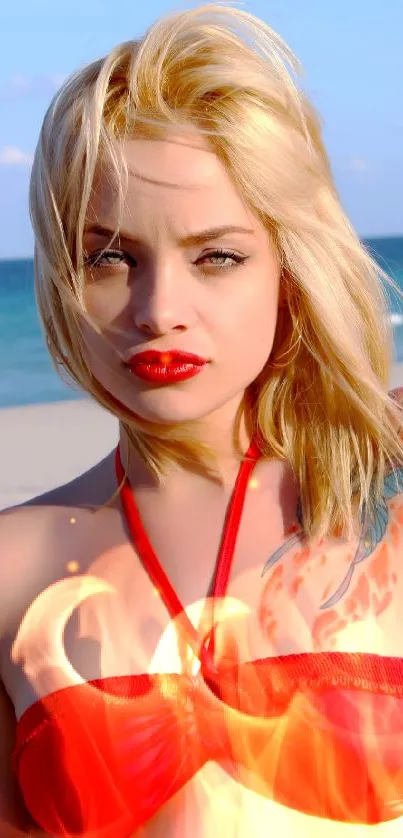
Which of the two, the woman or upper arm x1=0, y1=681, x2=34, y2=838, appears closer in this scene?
the woman

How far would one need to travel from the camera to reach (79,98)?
2.17 meters

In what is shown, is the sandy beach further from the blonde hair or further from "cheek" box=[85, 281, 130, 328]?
"cheek" box=[85, 281, 130, 328]

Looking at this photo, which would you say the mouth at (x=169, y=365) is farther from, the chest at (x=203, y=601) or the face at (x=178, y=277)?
the chest at (x=203, y=601)

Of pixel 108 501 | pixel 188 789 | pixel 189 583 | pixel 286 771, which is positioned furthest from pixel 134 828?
pixel 108 501

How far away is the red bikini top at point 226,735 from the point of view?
217cm

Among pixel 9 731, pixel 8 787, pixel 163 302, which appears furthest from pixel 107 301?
pixel 8 787

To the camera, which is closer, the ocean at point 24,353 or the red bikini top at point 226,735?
the red bikini top at point 226,735

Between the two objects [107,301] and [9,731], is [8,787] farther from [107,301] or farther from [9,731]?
[107,301]

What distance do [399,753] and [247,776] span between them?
0.90ft

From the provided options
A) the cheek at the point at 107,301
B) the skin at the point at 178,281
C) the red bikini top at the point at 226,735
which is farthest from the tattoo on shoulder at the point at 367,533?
the cheek at the point at 107,301

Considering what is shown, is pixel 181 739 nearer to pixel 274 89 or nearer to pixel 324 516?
pixel 324 516

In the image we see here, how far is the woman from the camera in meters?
2.10

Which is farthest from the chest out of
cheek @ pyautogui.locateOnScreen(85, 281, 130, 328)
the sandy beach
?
the sandy beach

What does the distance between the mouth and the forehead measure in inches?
8.9
